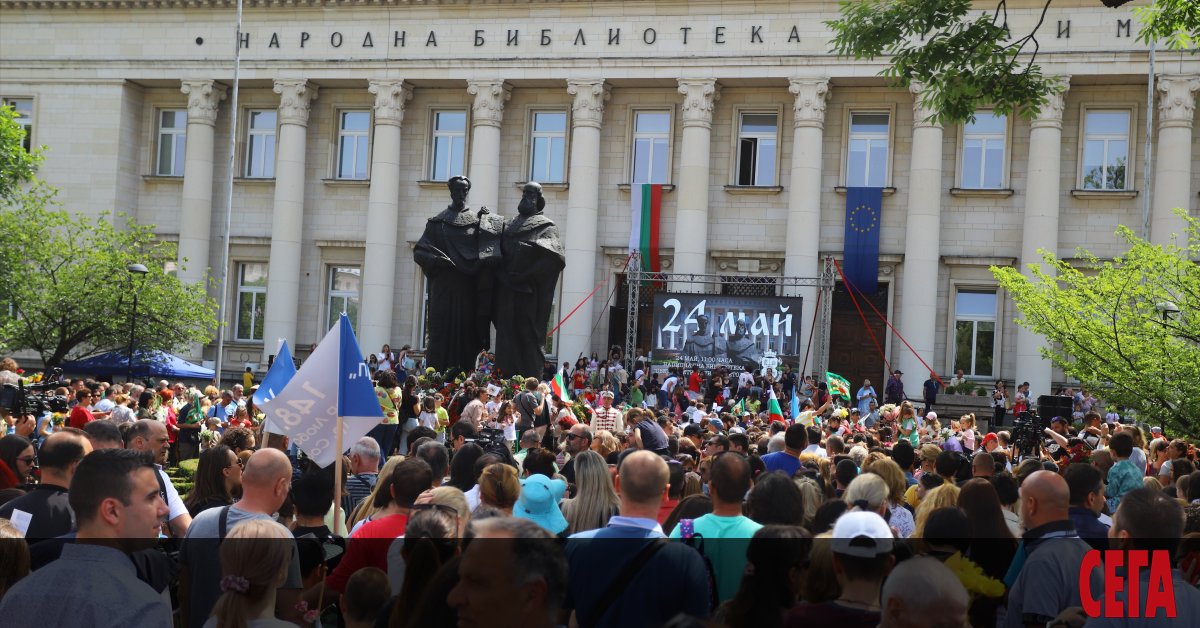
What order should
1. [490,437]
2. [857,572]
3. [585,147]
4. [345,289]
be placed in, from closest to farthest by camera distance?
[857,572], [490,437], [585,147], [345,289]

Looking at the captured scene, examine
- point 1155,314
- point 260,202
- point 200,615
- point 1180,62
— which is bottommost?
point 200,615

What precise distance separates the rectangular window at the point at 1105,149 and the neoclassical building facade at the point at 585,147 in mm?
78

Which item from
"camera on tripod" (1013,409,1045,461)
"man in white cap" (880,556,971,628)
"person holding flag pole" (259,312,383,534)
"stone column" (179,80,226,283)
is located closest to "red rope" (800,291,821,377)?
"camera on tripod" (1013,409,1045,461)

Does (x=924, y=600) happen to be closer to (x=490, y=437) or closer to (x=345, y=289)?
(x=490, y=437)

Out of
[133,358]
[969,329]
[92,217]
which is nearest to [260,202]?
[92,217]

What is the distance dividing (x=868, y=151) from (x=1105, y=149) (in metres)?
7.33

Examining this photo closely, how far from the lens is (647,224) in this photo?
42.1 m

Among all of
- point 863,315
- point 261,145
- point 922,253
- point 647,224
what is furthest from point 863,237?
point 261,145

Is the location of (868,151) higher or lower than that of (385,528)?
higher

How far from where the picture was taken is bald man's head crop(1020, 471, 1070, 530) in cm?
649

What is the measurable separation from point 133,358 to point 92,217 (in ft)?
39.8

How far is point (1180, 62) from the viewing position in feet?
124

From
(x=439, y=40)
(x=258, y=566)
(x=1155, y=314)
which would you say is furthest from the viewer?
(x=439, y=40)

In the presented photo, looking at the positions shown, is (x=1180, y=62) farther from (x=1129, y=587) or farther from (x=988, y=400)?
(x=1129, y=587)
